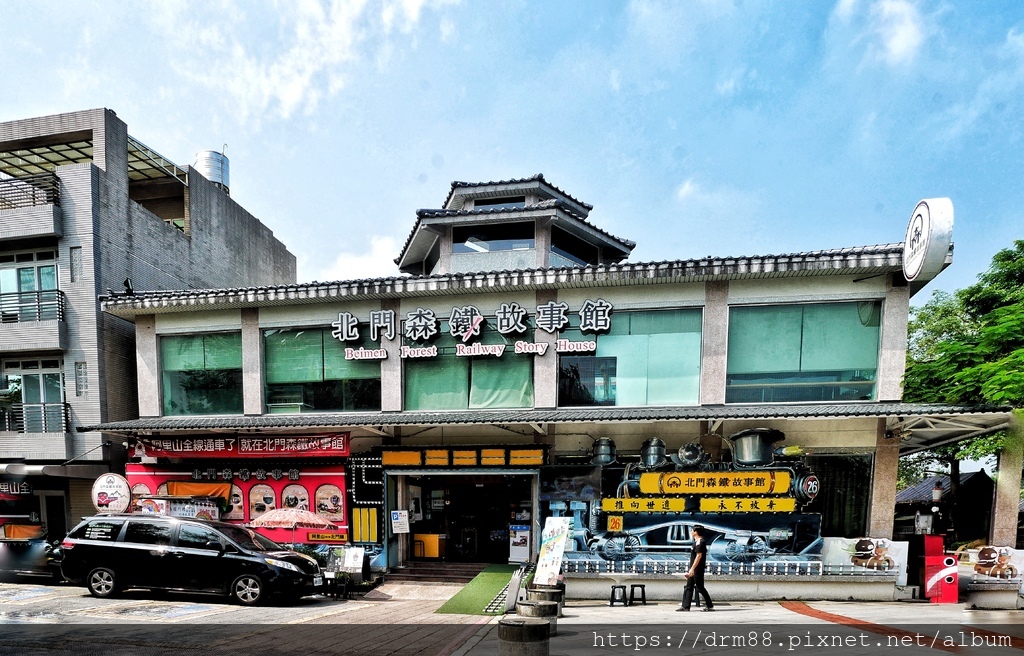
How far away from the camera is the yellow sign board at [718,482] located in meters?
11.7

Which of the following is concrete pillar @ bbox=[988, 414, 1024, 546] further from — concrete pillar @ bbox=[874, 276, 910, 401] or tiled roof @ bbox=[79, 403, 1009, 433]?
concrete pillar @ bbox=[874, 276, 910, 401]

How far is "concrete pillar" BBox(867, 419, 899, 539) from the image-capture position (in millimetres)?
11602

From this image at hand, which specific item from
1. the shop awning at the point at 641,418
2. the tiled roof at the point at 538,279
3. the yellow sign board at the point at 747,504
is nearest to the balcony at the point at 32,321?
the tiled roof at the point at 538,279

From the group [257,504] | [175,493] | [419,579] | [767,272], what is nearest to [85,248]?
[175,493]

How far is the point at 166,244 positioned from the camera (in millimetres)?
17953

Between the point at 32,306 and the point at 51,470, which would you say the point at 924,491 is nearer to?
the point at 51,470

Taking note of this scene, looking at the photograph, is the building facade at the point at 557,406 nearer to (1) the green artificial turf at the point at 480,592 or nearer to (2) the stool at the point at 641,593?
(2) the stool at the point at 641,593

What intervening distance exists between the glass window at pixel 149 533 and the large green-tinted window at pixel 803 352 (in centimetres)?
1284

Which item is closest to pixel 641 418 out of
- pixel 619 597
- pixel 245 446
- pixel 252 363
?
pixel 619 597

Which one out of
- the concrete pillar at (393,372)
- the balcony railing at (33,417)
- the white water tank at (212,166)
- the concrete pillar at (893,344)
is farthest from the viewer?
the white water tank at (212,166)

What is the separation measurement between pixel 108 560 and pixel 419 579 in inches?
269

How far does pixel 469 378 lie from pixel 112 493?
32.0 feet

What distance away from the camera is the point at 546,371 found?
13000mm

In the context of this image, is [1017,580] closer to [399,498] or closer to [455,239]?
[399,498]
